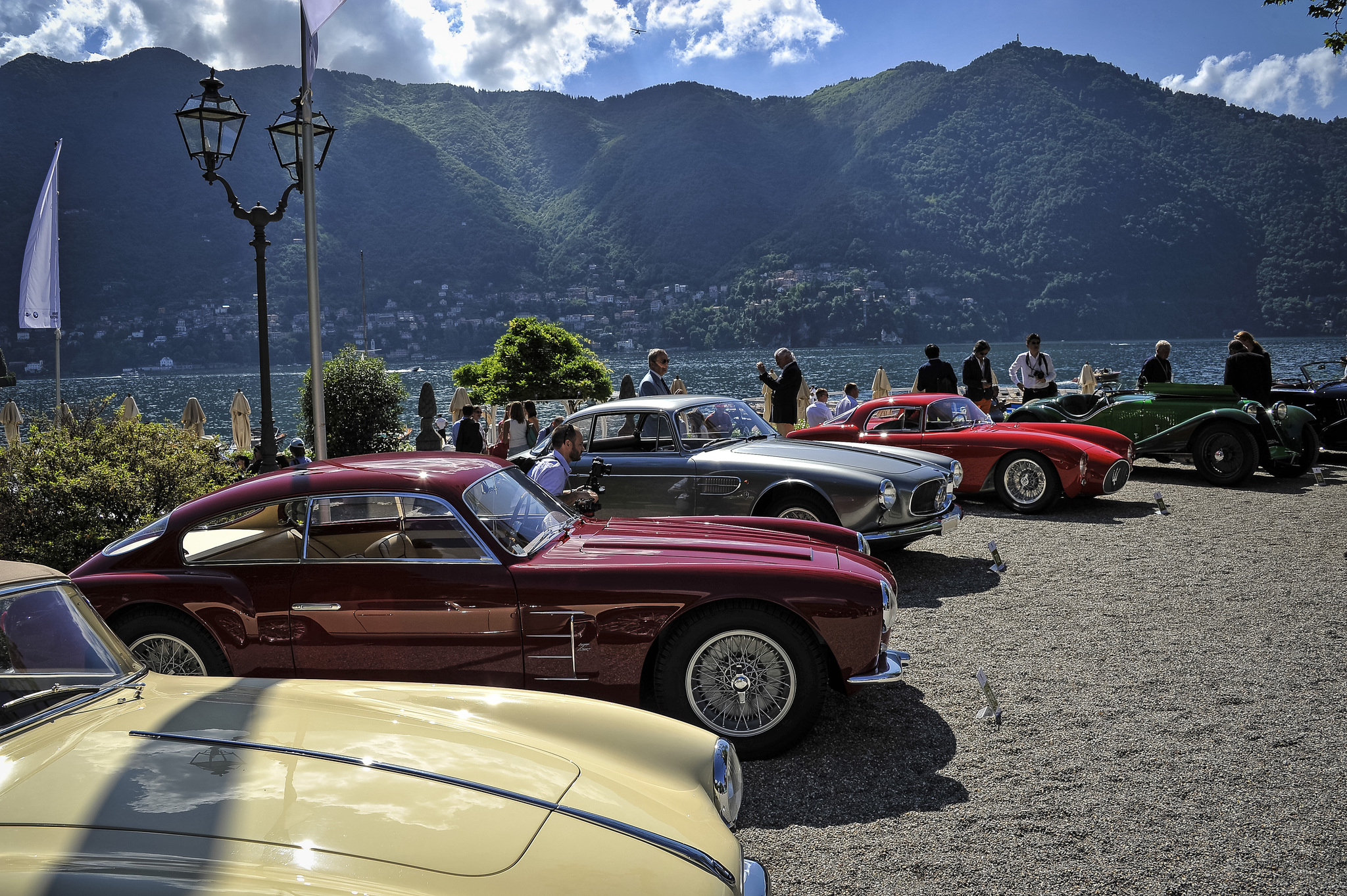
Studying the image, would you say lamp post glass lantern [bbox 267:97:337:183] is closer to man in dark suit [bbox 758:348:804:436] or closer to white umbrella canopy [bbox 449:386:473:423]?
man in dark suit [bbox 758:348:804:436]

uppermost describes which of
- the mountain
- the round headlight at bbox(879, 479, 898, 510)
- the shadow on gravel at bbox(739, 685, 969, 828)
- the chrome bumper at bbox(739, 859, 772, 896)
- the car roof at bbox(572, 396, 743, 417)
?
the mountain

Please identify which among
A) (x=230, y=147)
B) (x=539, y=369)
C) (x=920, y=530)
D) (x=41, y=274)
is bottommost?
(x=920, y=530)

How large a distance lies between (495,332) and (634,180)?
105 feet

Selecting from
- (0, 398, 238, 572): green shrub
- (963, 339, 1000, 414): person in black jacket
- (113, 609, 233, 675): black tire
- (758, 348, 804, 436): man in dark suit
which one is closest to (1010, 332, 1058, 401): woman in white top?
(963, 339, 1000, 414): person in black jacket

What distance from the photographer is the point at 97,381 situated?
329 ft

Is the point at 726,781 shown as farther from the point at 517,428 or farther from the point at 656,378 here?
the point at 517,428

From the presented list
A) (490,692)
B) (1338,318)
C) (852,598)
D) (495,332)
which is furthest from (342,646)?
(1338,318)

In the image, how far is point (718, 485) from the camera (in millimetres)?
7746

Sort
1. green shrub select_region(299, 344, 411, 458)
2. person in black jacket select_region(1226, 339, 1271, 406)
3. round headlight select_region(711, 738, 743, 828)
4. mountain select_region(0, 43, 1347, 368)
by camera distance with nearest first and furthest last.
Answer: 1. round headlight select_region(711, 738, 743, 828)
2. person in black jacket select_region(1226, 339, 1271, 406)
3. green shrub select_region(299, 344, 411, 458)
4. mountain select_region(0, 43, 1347, 368)

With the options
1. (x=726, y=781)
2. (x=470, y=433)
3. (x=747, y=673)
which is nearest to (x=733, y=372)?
(x=470, y=433)

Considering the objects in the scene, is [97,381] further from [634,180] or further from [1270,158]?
[1270,158]

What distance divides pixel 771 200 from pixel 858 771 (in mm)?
115655

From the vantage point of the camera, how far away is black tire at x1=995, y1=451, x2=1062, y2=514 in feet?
34.4

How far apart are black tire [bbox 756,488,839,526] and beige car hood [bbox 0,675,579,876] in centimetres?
520
